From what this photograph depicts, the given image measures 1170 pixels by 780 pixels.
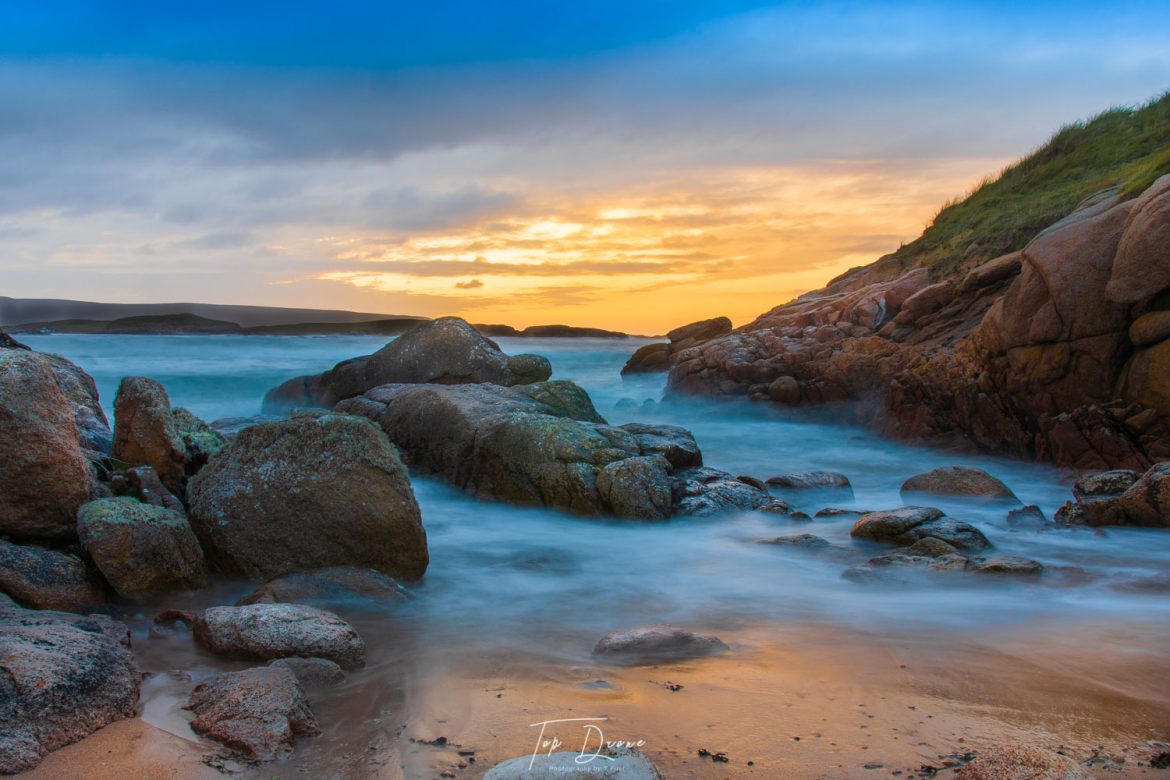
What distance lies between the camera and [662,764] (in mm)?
3336

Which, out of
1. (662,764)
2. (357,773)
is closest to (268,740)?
(357,773)

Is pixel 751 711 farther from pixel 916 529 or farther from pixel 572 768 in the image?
pixel 916 529

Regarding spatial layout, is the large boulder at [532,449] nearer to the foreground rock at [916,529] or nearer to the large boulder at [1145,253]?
the foreground rock at [916,529]

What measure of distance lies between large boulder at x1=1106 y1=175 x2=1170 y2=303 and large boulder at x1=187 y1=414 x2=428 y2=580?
906 cm

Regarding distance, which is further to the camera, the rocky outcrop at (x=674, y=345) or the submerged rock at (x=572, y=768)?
the rocky outcrop at (x=674, y=345)

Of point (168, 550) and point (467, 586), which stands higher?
point (168, 550)

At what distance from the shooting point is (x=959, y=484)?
1039 cm

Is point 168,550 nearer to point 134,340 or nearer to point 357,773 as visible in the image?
point 357,773

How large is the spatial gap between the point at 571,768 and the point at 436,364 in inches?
466

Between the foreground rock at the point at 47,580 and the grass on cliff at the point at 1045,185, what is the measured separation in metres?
16.4

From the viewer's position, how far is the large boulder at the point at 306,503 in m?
6.21

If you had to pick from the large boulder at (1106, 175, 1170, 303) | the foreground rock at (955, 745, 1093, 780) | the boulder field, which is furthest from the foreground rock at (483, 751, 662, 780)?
the large boulder at (1106, 175, 1170, 303)

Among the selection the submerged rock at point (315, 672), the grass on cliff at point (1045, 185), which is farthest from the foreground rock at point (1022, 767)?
the grass on cliff at point (1045, 185)

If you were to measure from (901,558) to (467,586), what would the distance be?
3518mm
